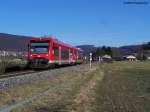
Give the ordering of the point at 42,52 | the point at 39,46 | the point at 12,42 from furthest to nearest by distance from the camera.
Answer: the point at 12,42
the point at 39,46
the point at 42,52

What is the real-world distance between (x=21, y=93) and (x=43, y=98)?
1.69 m

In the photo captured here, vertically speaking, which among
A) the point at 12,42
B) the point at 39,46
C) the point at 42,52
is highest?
the point at 12,42

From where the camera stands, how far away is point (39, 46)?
46438 mm

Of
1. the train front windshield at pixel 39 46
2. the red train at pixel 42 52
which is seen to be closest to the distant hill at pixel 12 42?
the red train at pixel 42 52

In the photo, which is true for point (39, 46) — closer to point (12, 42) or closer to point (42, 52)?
point (42, 52)

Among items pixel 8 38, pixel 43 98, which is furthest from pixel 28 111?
pixel 8 38

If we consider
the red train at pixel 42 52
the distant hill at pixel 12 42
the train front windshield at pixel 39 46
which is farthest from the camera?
the distant hill at pixel 12 42

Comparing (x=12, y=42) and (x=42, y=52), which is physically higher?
(x=12, y=42)

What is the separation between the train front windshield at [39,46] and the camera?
45.9m

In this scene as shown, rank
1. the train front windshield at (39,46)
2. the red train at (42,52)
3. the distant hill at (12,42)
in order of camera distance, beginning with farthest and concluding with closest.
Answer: the distant hill at (12,42), the train front windshield at (39,46), the red train at (42,52)

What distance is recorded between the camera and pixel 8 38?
139875 millimetres

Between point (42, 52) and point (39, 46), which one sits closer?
point (42, 52)

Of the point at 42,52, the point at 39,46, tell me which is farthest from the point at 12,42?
the point at 42,52

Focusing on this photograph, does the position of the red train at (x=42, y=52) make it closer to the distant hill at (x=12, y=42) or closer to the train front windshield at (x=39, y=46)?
the train front windshield at (x=39, y=46)
